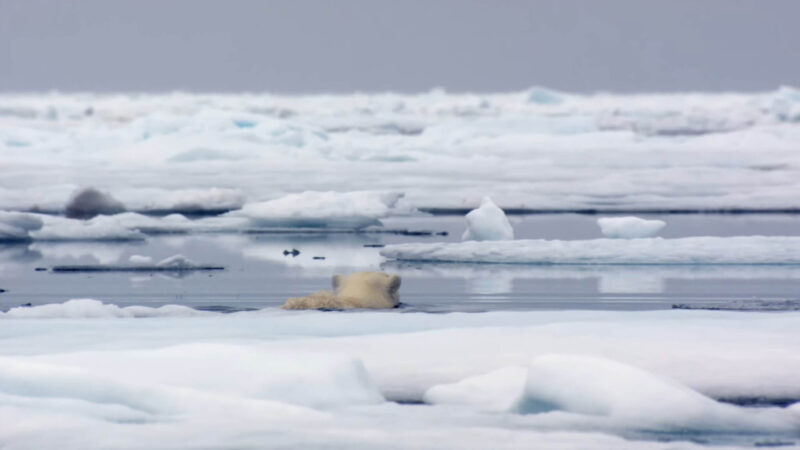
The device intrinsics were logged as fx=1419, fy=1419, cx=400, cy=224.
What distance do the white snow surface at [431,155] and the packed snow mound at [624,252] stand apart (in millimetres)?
5864

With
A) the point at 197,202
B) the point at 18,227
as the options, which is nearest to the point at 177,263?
the point at 18,227

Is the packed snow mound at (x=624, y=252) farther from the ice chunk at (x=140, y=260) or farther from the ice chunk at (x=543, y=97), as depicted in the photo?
the ice chunk at (x=543, y=97)

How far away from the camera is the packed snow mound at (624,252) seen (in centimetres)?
952

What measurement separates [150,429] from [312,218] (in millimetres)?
9722

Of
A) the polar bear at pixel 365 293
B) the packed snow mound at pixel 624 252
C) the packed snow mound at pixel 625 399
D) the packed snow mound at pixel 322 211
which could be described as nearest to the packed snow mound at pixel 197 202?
the packed snow mound at pixel 322 211

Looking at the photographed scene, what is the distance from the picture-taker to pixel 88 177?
18.9 metres

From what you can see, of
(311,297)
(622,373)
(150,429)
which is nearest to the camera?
(150,429)

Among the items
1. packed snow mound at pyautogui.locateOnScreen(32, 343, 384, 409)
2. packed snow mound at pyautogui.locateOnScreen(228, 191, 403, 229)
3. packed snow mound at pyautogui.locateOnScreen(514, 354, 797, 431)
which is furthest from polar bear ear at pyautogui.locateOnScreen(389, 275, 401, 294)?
packed snow mound at pyautogui.locateOnScreen(228, 191, 403, 229)

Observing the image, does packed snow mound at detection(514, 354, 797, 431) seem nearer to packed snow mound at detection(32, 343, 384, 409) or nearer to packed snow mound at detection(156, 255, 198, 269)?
packed snow mound at detection(32, 343, 384, 409)

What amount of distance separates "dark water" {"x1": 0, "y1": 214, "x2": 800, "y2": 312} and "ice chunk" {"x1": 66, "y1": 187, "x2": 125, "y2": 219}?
267 cm

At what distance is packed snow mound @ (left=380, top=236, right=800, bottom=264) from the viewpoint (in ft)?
31.2

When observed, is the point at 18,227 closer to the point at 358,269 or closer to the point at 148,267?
the point at 148,267

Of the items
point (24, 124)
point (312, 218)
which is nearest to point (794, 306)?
point (312, 218)

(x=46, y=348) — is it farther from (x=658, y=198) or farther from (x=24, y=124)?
(x=24, y=124)
